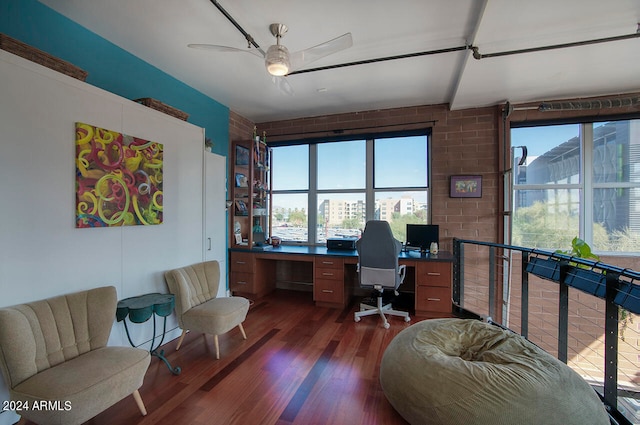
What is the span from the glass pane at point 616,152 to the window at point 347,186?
6.86ft

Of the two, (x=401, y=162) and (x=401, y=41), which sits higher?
(x=401, y=41)

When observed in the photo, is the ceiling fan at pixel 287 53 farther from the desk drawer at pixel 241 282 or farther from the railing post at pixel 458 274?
the desk drawer at pixel 241 282

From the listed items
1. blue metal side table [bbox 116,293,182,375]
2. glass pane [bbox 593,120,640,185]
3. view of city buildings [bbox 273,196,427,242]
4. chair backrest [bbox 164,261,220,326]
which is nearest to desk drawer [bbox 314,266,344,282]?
view of city buildings [bbox 273,196,427,242]

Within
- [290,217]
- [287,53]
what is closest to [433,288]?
[290,217]

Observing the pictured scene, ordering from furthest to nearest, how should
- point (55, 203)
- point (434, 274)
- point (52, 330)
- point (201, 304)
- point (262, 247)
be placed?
point (262, 247) < point (434, 274) < point (201, 304) < point (55, 203) < point (52, 330)

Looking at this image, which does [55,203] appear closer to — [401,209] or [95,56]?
[95,56]

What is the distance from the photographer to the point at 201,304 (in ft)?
8.75

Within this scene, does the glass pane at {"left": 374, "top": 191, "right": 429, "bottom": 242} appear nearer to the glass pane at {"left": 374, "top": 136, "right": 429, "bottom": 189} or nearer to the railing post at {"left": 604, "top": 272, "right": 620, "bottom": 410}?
the glass pane at {"left": 374, "top": 136, "right": 429, "bottom": 189}

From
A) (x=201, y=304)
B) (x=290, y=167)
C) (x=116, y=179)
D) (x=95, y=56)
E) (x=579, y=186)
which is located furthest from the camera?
(x=290, y=167)

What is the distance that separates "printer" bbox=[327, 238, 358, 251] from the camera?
396 cm

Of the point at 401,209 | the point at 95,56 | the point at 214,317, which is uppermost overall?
the point at 95,56

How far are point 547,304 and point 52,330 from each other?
504 centimetres

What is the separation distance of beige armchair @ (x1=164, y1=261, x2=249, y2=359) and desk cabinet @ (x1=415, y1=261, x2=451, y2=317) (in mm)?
2125

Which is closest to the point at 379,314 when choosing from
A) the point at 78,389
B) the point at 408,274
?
the point at 408,274
